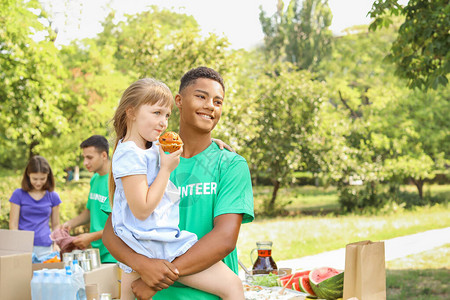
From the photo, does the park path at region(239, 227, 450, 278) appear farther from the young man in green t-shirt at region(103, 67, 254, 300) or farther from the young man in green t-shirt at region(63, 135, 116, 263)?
the young man in green t-shirt at region(103, 67, 254, 300)

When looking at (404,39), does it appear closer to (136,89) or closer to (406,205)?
(136,89)

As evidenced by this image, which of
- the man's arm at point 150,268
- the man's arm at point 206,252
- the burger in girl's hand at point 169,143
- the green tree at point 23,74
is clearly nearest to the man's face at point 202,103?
the burger in girl's hand at point 169,143

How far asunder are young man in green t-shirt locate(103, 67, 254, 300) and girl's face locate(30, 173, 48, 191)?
4.04 meters

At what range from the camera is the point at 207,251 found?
209 cm

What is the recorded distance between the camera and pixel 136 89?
2316 millimetres

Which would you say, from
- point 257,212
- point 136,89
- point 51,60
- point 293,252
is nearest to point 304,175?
point 257,212

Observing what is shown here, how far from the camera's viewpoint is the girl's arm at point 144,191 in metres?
2.06

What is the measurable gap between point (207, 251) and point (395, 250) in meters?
10.7

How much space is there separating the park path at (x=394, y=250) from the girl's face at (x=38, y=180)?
475cm

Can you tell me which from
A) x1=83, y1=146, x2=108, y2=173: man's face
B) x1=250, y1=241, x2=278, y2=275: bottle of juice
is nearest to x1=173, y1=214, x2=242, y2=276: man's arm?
x1=250, y1=241, x2=278, y2=275: bottle of juice

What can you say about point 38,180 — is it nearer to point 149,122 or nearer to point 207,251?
point 149,122

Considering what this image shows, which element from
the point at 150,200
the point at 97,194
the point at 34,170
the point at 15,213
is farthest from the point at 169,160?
the point at 15,213

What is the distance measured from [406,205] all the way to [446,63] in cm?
1506

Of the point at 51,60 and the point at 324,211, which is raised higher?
the point at 51,60
